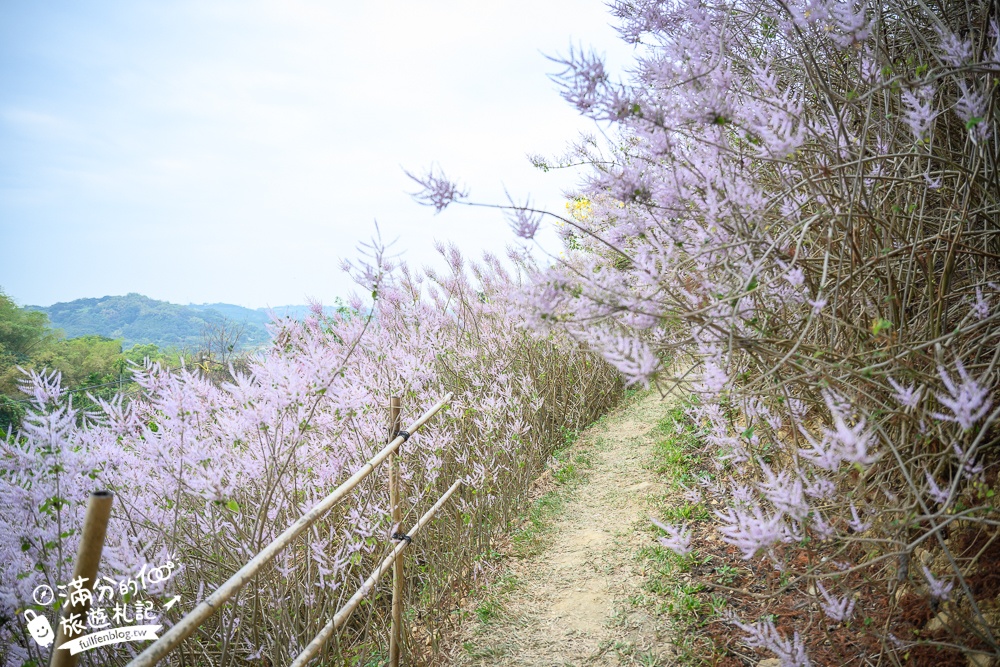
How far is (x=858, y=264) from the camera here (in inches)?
66.2

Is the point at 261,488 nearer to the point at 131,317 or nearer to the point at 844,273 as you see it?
the point at 844,273

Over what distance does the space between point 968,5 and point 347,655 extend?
10.8 feet

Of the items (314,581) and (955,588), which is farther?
(314,581)

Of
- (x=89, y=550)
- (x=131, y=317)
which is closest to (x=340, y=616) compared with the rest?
(x=89, y=550)

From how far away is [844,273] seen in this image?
69.5 inches

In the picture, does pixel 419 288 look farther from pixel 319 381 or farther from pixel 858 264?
pixel 858 264

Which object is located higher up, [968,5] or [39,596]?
[968,5]

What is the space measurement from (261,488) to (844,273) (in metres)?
2.24

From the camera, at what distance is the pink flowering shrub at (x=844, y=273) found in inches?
55.3

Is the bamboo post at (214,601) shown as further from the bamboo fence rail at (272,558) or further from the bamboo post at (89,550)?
the bamboo post at (89,550)

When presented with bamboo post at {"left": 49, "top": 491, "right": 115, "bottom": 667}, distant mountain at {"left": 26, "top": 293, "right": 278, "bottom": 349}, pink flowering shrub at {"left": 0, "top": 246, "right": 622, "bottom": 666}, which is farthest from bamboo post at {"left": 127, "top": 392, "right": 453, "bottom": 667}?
distant mountain at {"left": 26, "top": 293, "right": 278, "bottom": 349}

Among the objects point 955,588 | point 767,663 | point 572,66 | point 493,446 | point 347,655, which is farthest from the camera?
point 493,446

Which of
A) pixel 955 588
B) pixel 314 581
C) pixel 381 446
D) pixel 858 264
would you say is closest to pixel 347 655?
pixel 314 581

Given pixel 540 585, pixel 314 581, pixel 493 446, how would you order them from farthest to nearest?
pixel 493 446
pixel 540 585
pixel 314 581
